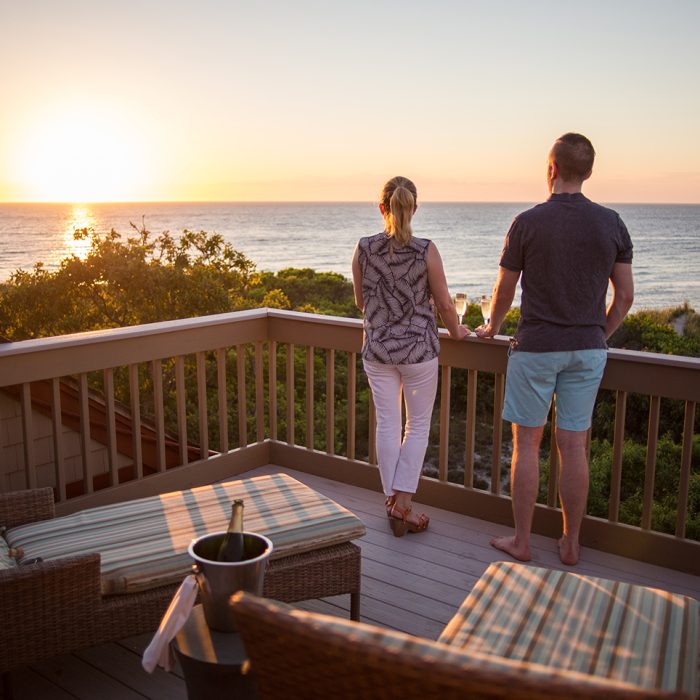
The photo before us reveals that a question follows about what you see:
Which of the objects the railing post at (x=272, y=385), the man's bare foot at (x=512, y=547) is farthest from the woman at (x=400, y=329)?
the railing post at (x=272, y=385)

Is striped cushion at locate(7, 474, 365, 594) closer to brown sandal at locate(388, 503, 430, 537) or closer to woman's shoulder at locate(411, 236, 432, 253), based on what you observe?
brown sandal at locate(388, 503, 430, 537)

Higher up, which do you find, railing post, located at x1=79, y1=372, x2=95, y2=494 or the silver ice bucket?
the silver ice bucket

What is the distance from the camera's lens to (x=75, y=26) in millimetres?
12109

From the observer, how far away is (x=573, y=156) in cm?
316

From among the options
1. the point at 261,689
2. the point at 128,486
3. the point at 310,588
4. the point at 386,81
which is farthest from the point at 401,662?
the point at 386,81

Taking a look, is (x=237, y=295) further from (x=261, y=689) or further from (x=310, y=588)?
(x=261, y=689)

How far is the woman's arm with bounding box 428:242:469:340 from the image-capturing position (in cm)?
358

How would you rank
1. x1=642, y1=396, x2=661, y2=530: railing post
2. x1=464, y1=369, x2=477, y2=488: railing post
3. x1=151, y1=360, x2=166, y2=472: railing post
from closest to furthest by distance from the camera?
x1=642, y1=396, x2=661, y2=530: railing post
x1=464, y1=369, x2=477, y2=488: railing post
x1=151, y1=360, x2=166, y2=472: railing post

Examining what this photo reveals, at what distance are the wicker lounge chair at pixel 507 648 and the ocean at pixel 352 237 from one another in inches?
1087

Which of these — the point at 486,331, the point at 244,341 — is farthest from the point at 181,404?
the point at 486,331

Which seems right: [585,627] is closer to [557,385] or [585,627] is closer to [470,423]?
[557,385]

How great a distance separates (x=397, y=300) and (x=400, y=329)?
141 mm

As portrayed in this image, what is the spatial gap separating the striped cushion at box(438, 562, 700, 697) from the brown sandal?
5.56 ft

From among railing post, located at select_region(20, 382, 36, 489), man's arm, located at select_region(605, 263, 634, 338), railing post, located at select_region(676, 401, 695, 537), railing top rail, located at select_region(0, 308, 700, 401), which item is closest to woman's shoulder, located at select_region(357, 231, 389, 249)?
railing top rail, located at select_region(0, 308, 700, 401)
